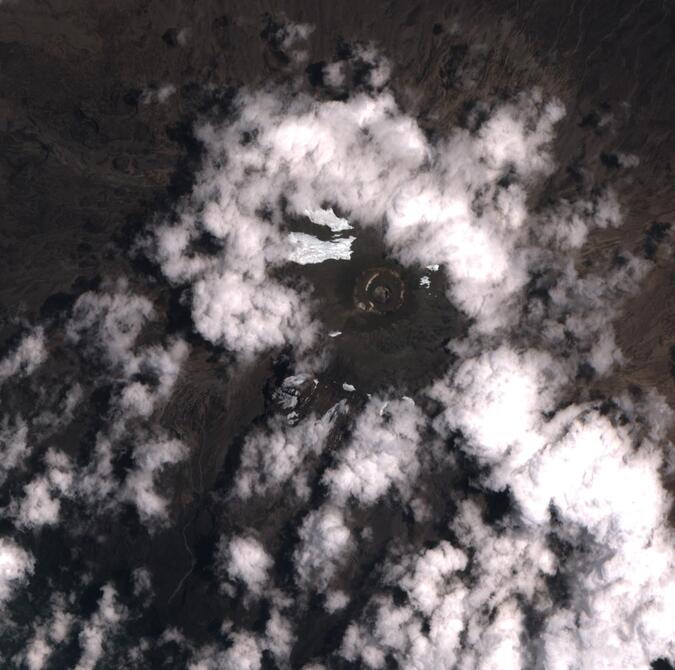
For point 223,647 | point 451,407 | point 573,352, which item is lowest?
point 223,647

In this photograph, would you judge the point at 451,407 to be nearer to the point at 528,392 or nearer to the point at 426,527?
the point at 528,392

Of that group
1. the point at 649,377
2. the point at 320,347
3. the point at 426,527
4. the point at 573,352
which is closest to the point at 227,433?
the point at 320,347

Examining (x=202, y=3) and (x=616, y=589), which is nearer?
(x=616, y=589)

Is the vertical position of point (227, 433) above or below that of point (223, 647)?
above

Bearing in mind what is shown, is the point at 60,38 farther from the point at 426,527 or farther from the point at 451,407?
the point at 426,527

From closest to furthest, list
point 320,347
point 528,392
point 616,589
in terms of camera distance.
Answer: point 616,589 < point 528,392 < point 320,347

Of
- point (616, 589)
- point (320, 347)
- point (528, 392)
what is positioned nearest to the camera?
point (616, 589)

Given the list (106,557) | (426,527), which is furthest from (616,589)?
(106,557)
